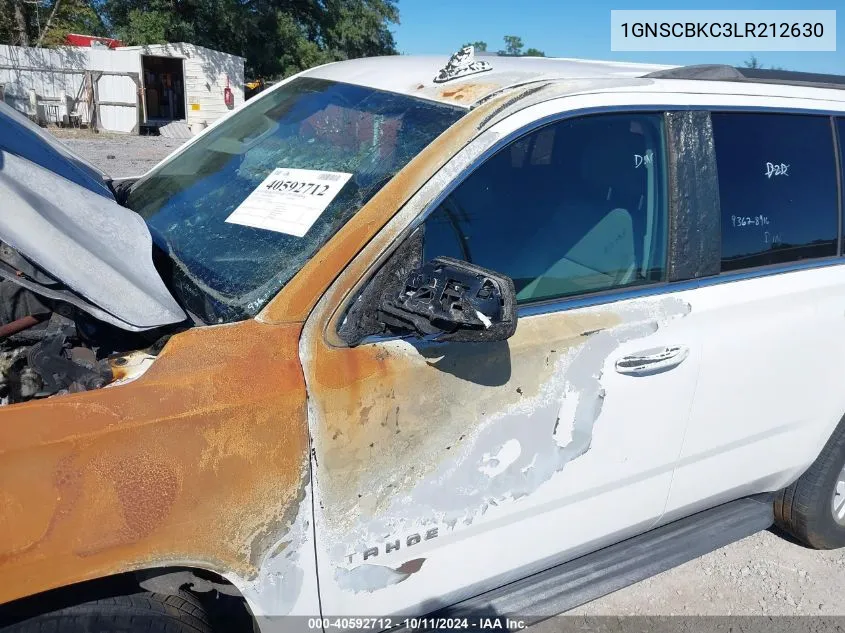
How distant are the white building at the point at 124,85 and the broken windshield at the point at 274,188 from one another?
69.8ft

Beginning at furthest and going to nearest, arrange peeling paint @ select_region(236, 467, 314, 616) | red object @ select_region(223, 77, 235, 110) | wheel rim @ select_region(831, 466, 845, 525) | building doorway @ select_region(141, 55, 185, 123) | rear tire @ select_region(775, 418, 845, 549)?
red object @ select_region(223, 77, 235, 110) < building doorway @ select_region(141, 55, 185, 123) < wheel rim @ select_region(831, 466, 845, 525) < rear tire @ select_region(775, 418, 845, 549) < peeling paint @ select_region(236, 467, 314, 616)

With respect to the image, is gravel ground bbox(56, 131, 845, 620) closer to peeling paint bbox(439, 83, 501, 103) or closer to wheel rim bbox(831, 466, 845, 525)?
wheel rim bbox(831, 466, 845, 525)

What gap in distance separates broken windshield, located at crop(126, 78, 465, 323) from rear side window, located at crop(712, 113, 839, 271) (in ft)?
3.24

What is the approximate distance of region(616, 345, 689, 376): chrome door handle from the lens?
215 cm

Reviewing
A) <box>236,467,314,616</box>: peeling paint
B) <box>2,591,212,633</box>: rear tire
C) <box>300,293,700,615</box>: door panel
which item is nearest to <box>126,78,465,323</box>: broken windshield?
<box>300,293,700,615</box>: door panel

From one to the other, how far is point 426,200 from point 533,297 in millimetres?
440

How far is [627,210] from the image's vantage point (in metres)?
2.31

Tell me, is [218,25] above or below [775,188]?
above

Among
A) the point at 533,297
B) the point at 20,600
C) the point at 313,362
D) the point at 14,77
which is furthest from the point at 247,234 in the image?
the point at 14,77

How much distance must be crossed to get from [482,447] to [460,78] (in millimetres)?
1141

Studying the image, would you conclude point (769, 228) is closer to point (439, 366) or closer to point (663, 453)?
point (663, 453)

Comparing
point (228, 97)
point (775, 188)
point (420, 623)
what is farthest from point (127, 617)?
point (228, 97)

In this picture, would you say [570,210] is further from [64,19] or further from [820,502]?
[64,19]

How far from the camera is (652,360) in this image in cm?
219
